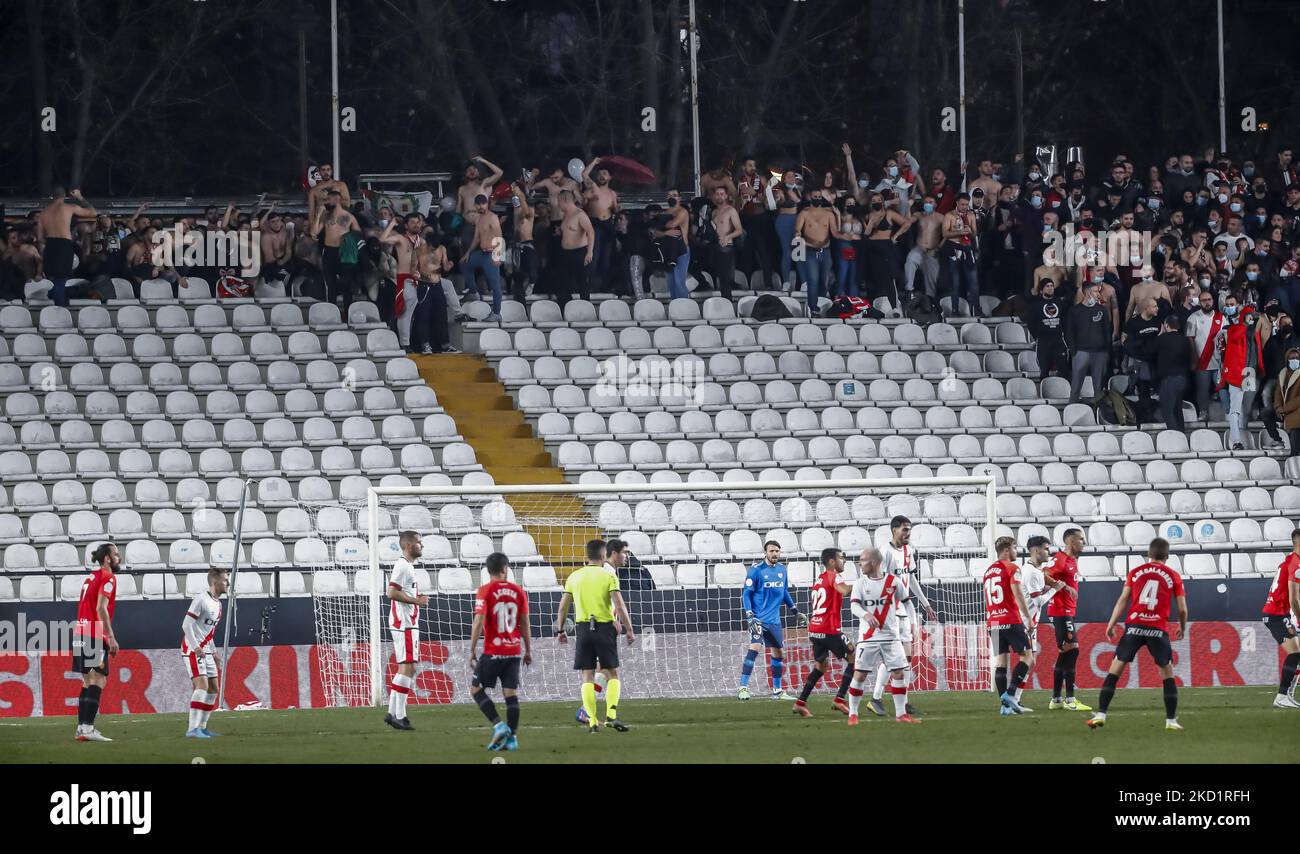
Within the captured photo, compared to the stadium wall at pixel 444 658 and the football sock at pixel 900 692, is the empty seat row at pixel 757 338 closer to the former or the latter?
the stadium wall at pixel 444 658

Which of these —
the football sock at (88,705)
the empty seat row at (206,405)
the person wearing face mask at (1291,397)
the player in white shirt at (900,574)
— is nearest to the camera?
the football sock at (88,705)

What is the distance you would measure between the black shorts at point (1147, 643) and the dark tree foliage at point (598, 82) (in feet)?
45.4

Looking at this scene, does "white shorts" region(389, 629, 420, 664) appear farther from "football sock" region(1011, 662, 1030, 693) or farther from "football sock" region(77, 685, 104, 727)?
"football sock" region(1011, 662, 1030, 693)

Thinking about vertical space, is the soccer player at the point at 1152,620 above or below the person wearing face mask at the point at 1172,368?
below

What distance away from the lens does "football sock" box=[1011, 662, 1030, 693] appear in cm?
1689

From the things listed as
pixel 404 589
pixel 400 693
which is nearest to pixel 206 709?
pixel 400 693

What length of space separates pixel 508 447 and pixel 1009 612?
861cm

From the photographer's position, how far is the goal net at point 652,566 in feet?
65.1

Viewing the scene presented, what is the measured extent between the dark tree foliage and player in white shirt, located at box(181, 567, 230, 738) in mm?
11240

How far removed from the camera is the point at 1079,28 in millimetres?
29141

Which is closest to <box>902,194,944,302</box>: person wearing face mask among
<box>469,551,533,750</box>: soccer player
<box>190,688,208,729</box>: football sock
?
<box>469,551,533,750</box>: soccer player

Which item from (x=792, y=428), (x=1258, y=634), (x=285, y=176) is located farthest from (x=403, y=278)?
(x=1258, y=634)

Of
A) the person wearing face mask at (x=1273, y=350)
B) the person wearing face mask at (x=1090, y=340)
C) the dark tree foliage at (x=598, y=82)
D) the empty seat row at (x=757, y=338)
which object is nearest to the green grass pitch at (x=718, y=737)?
the person wearing face mask at (x=1273, y=350)

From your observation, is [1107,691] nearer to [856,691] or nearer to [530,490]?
[856,691]
